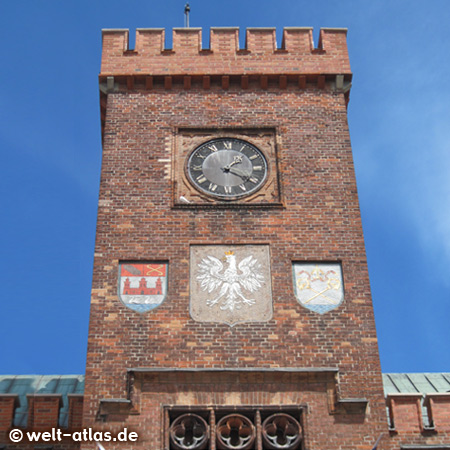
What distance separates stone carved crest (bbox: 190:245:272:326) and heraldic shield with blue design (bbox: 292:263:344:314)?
1.86 feet

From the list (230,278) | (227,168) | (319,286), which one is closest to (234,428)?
(230,278)

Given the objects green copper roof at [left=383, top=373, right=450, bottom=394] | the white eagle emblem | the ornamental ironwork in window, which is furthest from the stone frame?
green copper roof at [left=383, top=373, right=450, bottom=394]

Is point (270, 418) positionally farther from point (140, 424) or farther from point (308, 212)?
point (308, 212)

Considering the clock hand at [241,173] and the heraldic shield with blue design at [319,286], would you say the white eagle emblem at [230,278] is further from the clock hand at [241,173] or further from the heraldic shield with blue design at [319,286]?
the clock hand at [241,173]

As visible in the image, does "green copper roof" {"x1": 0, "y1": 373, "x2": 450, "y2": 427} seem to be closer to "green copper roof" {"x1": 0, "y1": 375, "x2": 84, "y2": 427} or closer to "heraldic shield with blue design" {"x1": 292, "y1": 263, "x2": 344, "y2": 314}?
"green copper roof" {"x1": 0, "y1": 375, "x2": 84, "y2": 427}

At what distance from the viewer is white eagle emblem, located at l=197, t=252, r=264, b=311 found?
51.8 feet

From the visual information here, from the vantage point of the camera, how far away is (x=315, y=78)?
748 inches

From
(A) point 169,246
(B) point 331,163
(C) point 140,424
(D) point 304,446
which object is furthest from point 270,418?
(B) point 331,163

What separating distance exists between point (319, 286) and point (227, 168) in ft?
10.5

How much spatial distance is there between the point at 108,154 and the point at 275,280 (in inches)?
171

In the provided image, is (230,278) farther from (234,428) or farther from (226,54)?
(226,54)

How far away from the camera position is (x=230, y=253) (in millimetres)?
16359

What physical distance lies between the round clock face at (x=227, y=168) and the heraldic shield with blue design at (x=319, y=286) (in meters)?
2.08

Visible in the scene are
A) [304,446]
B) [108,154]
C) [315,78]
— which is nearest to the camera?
[304,446]
